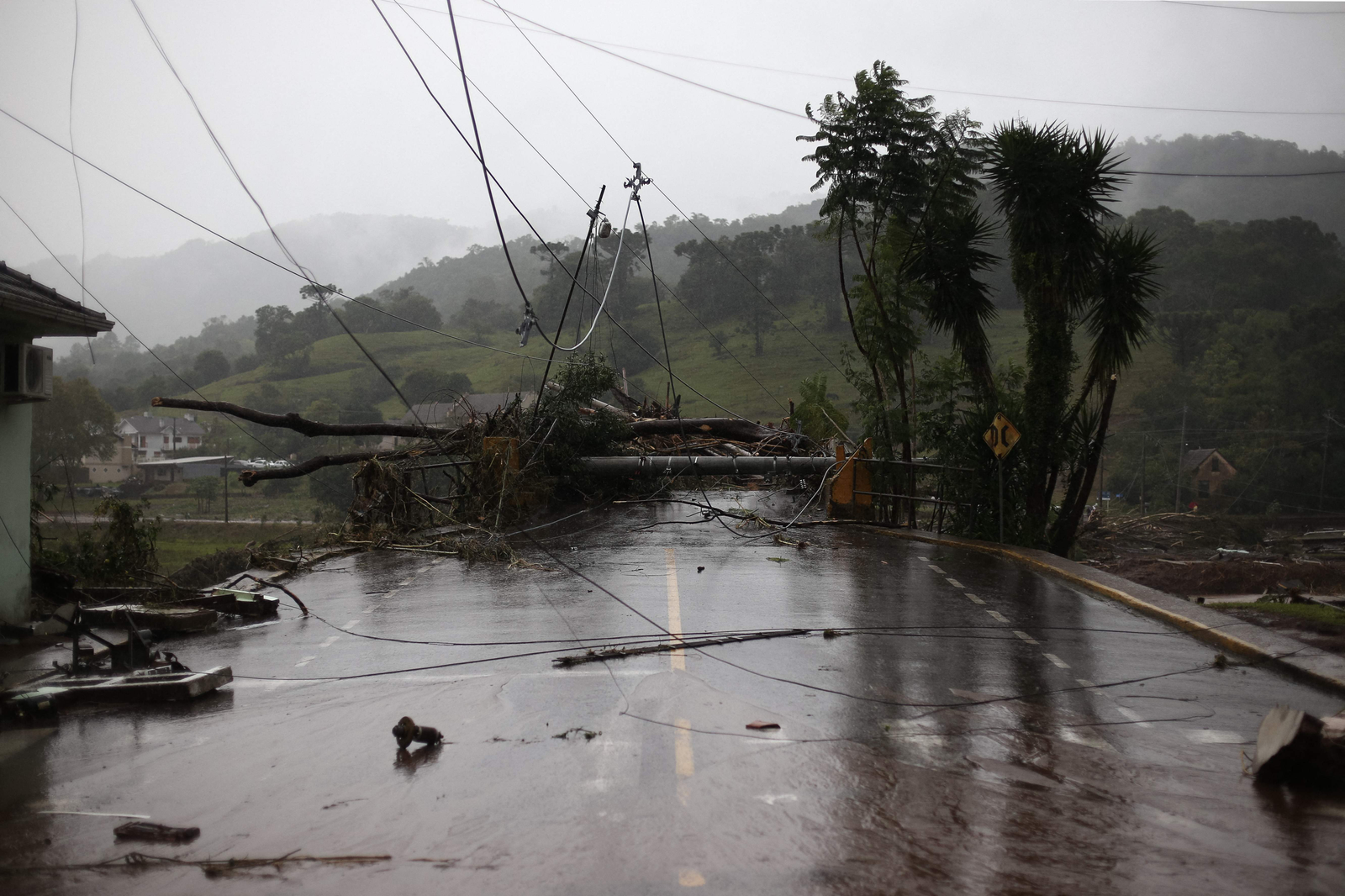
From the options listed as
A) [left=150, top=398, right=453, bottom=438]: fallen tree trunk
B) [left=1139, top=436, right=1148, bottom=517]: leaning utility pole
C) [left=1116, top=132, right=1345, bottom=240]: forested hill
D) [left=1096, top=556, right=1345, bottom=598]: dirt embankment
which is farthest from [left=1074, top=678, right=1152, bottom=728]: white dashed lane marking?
[left=1116, top=132, right=1345, bottom=240]: forested hill

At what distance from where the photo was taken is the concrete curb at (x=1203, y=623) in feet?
27.1

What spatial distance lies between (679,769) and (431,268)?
183530 millimetres

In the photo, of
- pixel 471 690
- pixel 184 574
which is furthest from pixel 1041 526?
pixel 184 574

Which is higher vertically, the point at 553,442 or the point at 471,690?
the point at 553,442

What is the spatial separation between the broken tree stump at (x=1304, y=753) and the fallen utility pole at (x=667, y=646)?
180 inches

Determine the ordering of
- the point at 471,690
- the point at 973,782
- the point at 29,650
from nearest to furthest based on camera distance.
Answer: the point at 973,782 → the point at 471,690 → the point at 29,650

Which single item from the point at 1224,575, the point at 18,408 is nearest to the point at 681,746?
the point at 18,408

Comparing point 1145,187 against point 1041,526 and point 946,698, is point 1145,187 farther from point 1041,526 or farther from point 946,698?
point 946,698

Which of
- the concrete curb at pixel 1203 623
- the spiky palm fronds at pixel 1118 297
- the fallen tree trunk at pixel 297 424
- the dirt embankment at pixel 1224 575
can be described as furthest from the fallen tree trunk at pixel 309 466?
the dirt embankment at pixel 1224 575

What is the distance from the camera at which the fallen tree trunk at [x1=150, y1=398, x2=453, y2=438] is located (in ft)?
48.7

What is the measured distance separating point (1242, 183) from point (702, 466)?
157587 millimetres

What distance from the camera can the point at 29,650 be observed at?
395 inches

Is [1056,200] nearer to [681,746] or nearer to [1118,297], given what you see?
[1118,297]

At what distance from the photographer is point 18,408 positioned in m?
11.3
